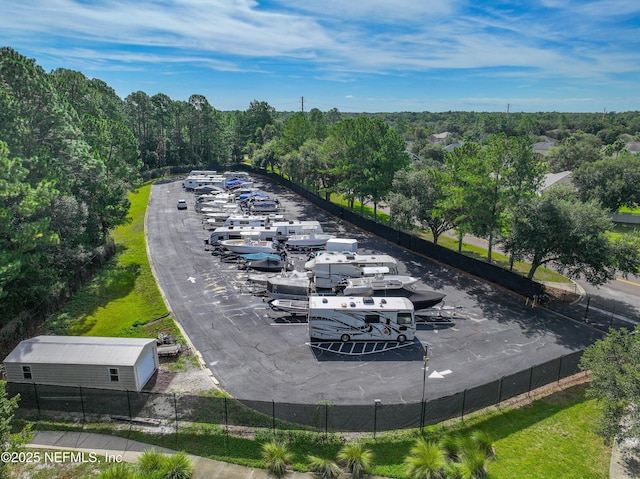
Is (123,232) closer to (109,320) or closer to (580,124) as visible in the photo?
(109,320)

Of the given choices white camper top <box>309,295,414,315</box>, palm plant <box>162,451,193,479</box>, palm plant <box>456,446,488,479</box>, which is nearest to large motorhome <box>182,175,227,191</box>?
white camper top <box>309,295,414,315</box>

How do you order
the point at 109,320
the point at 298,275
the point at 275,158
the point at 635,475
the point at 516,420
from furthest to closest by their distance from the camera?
1. the point at 275,158
2. the point at 298,275
3. the point at 109,320
4. the point at 516,420
5. the point at 635,475

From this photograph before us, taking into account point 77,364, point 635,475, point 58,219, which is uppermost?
point 58,219

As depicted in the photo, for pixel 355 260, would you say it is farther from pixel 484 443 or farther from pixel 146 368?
pixel 484 443

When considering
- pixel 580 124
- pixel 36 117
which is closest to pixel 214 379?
pixel 36 117

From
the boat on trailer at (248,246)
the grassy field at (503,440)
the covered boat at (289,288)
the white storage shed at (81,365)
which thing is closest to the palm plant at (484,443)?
the grassy field at (503,440)

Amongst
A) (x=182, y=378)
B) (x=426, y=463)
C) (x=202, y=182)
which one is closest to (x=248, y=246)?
(x=182, y=378)

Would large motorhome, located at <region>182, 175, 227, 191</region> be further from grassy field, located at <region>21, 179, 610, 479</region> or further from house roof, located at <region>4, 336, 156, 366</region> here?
grassy field, located at <region>21, 179, 610, 479</region>
